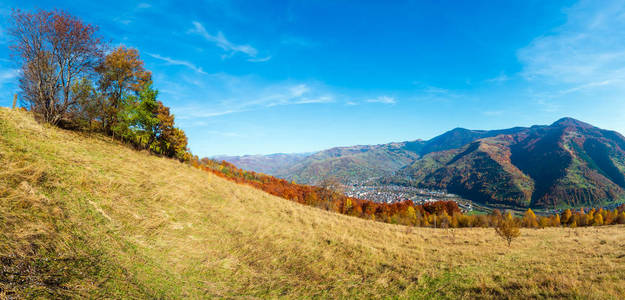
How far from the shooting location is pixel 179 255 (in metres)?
10.7

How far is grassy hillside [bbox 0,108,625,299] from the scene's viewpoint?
673cm

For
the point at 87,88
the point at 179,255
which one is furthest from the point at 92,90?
the point at 179,255

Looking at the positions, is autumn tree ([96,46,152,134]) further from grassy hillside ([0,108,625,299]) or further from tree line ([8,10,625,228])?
grassy hillside ([0,108,625,299])

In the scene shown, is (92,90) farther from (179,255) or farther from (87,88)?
(179,255)

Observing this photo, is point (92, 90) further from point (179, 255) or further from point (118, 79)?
point (179, 255)

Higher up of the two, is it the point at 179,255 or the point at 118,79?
the point at 118,79

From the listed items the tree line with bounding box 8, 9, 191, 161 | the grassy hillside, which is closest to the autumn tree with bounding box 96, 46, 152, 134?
the tree line with bounding box 8, 9, 191, 161

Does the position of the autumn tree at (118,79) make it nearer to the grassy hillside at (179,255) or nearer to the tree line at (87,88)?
the tree line at (87,88)

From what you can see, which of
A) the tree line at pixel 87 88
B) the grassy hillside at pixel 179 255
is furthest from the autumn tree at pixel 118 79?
→ the grassy hillside at pixel 179 255

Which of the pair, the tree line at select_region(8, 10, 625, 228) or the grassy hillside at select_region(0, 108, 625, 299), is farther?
the tree line at select_region(8, 10, 625, 228)

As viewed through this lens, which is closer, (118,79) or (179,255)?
(179,255)

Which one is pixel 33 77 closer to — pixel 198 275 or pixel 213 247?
pixel 213 247

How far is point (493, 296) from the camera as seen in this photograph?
802 centimetres

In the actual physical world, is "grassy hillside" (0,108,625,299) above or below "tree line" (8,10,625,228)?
below
